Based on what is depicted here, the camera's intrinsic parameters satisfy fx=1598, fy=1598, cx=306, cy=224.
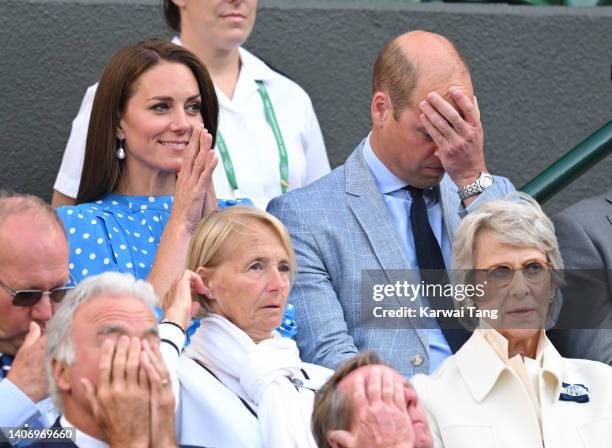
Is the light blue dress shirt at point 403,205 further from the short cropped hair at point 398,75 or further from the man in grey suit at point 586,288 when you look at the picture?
the man in grey suit at point 586,288

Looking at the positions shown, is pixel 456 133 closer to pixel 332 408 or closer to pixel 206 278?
pixel 206 278

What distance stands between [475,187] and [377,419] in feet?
4.91

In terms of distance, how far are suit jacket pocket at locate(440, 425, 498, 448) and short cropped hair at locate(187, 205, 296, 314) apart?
2.04 feet

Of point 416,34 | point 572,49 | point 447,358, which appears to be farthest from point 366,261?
point 572,49

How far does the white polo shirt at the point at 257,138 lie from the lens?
5551 mm

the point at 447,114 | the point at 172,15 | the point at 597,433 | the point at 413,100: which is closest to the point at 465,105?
the point at 447,114

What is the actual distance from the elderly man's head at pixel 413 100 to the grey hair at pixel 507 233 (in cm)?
62

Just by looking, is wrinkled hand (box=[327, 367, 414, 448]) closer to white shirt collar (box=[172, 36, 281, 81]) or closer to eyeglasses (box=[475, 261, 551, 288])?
eyeglasses (box=[475, 261, 551, 288])

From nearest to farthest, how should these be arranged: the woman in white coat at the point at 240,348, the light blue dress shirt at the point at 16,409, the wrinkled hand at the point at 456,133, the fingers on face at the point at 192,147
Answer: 1. the light blue dress shirt at the point at 16,409
2. the woman in white coat at the point at 240,348
3. the fingers on face at the point at 192,147
4. the wrinkled hand at the point at 456,133

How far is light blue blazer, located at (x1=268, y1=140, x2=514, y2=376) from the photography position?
15.7 feet

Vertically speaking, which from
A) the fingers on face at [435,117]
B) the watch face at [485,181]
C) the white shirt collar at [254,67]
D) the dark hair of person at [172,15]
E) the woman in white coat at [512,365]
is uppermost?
the dark hair of person at [172,15]

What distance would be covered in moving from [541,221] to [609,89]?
2.36 m

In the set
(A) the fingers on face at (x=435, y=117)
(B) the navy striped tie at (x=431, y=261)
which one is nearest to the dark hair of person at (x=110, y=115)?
(A) the fingers on face at (x=435, y=117)

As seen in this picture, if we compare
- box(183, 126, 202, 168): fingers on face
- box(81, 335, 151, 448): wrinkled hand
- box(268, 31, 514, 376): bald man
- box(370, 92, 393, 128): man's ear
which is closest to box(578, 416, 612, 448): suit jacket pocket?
box(268, 31, 514, 376): bald man
